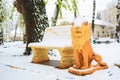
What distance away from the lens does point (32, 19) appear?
A: 30.4 ft

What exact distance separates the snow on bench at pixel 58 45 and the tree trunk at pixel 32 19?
1.58m

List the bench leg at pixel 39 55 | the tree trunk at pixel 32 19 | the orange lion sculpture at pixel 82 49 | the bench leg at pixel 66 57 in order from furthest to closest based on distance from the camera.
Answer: the tree trunk at pixel 32 19, the bench leg at pixel 39 55, the bench leg at pixel 66 57, the orange lion sculpture at pixel 82 49

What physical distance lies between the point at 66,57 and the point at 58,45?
40 centimetres

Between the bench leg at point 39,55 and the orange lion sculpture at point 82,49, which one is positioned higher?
the orange lion sculpture at point 82,49

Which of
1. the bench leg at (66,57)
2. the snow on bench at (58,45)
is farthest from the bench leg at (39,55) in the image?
the bench leg at (66,57)

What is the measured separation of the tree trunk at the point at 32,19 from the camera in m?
9.17

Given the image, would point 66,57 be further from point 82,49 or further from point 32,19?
point 32,19

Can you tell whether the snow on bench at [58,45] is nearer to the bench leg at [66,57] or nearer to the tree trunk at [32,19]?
the bench leg at [66,57]

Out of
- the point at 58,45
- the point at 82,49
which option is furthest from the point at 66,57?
the point at 82,49

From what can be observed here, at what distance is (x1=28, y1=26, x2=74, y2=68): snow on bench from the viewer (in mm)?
6098

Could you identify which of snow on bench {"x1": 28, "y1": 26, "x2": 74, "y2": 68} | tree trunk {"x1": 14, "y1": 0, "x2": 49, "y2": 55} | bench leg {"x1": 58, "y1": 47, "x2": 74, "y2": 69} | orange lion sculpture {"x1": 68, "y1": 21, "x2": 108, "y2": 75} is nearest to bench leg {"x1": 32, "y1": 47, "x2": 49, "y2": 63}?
snow on bench {"x1": 28, "y1": 26, "x2": 74, "y2": 68}

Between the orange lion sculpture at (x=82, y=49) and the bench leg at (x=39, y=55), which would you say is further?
the bench leg at (x=39, y=55)

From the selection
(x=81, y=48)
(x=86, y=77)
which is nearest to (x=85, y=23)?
(x=81, y=48)

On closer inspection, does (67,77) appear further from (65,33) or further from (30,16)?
(30,16)
